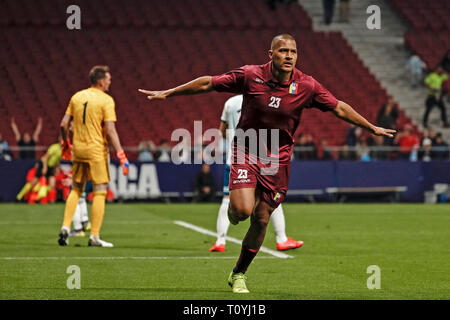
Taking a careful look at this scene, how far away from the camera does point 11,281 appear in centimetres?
825

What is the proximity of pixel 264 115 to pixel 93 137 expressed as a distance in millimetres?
4684

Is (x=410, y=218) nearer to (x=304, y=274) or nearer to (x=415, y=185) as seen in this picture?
(x=415, y=185)

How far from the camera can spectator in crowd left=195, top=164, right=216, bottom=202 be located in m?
23.3

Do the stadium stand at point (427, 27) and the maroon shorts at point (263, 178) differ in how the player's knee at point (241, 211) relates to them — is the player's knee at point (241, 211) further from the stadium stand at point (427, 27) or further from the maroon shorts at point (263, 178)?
the stadium stand at point (427, 27)

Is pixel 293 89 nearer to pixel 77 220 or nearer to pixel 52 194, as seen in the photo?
pixel 77 220

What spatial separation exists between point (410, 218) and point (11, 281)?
38.9 feet

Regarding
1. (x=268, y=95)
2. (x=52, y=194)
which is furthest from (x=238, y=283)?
(x=52, y=194)

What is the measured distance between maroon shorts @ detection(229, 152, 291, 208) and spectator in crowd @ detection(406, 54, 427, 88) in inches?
1033

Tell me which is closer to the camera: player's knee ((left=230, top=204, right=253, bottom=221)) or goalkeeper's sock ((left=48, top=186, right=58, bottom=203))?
player's knee ((left=230, top=204, right=253, bottom=221))

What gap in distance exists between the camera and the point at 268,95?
761cm

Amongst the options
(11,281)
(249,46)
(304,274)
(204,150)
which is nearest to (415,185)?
(204,150)

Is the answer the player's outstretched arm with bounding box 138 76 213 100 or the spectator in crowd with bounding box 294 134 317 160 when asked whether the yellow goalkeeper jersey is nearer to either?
the player's outstretched arm with bounding box 138 76 213 100

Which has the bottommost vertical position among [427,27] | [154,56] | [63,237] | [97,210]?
[63,237]

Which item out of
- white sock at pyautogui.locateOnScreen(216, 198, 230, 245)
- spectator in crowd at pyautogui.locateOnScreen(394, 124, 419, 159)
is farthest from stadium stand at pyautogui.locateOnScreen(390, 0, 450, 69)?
white sock at pyautogui.locateOnScreen(216, 198, 230, 245)
